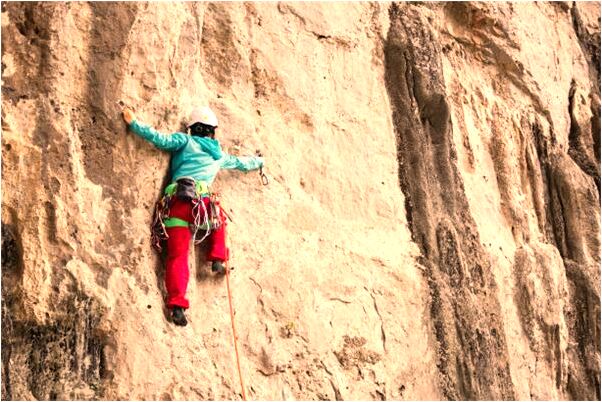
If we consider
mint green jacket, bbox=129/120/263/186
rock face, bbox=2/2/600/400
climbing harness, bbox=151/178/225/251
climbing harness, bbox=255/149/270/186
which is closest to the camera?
rock face, bbox=2/2/600/400

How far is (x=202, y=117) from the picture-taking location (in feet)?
23.4

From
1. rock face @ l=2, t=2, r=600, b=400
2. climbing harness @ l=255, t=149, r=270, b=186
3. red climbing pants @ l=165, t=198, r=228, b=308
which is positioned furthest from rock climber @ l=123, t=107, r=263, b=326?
climbing harness @ l=255, t=149, r=270, b=186

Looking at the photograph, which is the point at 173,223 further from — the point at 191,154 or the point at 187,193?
the point at 191,154

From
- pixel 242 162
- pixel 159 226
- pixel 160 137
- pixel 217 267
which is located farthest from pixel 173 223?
pixel 242 162

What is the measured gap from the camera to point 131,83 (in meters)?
6.82

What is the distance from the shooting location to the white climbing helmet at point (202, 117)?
7137 millimetres

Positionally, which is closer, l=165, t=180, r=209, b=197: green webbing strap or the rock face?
the rock face

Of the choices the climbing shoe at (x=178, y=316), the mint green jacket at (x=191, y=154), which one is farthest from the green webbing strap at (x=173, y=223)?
the climbing shoe at (x=178, y=316)

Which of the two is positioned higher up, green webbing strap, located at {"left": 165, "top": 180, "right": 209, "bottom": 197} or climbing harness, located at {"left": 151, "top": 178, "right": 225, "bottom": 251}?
green webbing strap, located at {"left": 165, "top": 180, "right": 209, "bottom": 197}

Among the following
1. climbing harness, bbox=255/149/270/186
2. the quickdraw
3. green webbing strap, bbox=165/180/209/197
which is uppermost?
climbing harness, bbox=255/149/270/186

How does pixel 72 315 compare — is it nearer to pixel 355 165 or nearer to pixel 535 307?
pixel 355 165

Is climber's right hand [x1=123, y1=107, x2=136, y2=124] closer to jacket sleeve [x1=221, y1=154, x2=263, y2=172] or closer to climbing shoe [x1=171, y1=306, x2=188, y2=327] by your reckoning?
jacket sleeve [x1=221, y1=154, x2=263, y2=172]

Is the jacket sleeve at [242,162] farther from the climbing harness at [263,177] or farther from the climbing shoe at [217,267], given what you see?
the climbing shoe at [217,267]

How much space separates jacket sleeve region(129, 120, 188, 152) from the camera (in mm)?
6672
